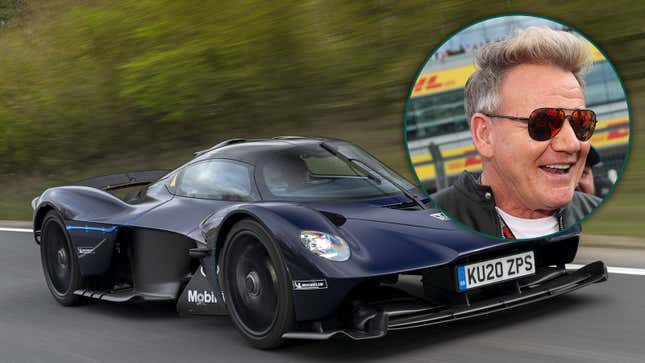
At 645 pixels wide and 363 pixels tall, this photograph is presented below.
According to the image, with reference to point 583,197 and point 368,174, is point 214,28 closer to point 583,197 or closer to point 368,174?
point 368,174

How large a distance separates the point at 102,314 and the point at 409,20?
7.52 meters

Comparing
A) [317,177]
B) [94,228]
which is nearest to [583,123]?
[317,177]

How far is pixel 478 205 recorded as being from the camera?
137 inches

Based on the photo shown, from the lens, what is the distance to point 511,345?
457 centimetres

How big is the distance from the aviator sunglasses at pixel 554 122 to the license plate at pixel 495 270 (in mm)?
1612

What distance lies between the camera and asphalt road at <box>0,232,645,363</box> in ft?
14.8

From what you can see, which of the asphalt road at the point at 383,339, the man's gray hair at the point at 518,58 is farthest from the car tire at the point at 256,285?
the man's gray hair at the point at 518,58

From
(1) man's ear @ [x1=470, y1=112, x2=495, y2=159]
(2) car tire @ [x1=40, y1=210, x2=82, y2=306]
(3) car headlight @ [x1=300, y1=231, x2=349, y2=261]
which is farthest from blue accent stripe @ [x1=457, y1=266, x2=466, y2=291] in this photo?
Answer: (2) car tire @ [x1=40, y1=210, x2=82, y2=306]

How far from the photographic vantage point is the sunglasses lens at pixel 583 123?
3.00 metres

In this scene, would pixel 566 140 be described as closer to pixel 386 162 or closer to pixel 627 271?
pixel 627 271

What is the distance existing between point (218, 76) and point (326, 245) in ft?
36.5

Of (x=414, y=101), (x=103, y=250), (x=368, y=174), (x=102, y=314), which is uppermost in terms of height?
(x=414, y=101)

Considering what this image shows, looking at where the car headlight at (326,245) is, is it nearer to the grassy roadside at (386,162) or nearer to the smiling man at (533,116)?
the grassy roadside at (386,162)

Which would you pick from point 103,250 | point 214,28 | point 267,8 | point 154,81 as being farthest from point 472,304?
point 154,81
